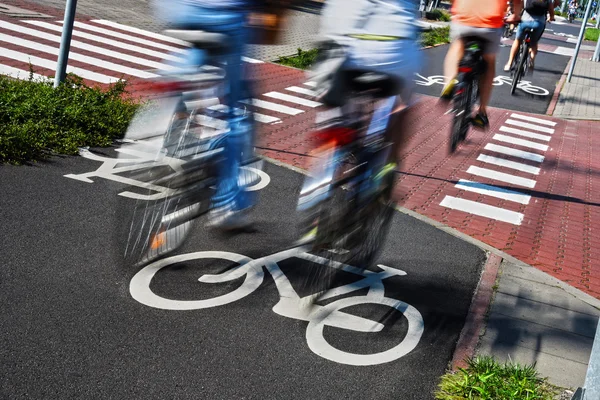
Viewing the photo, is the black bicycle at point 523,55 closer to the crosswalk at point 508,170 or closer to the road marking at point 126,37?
the crosswalk at point 508,170

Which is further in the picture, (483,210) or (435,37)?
(435,37)

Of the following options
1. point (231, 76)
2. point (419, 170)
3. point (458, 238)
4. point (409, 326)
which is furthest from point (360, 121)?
point (419, 170)

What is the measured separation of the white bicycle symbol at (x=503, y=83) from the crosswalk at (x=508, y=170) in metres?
2.89

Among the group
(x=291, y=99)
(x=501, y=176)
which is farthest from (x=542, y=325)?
(x=291, y=99)

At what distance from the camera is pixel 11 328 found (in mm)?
3680

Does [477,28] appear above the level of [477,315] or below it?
above

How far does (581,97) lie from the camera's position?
56.2ft

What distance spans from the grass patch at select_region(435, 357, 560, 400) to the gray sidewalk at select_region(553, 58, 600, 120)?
11123 mm

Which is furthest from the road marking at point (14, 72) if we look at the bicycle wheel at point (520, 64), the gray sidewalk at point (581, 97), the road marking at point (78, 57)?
the gray sidewalk at point (581, 97)

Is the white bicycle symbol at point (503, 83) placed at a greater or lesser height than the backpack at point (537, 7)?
lesser

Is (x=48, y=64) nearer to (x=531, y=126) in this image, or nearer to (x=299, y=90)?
(x=299, y=90)

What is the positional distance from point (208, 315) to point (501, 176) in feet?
18.0

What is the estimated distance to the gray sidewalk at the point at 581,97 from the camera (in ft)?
48.5

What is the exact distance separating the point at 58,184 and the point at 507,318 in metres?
3.27
